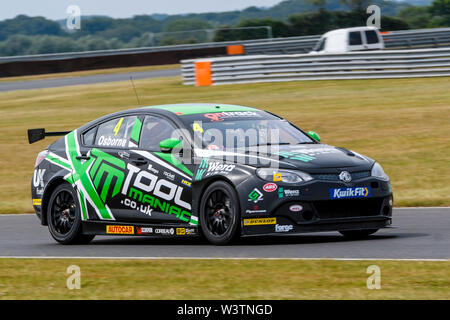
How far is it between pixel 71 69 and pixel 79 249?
37886mm

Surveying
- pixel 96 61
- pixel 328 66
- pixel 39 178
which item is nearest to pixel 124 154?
pixel 39 178

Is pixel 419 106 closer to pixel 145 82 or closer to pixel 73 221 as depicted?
pixel 73 221

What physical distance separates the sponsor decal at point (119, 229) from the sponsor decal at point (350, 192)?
7.50ft

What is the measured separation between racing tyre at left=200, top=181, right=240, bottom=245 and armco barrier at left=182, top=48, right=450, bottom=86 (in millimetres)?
18357

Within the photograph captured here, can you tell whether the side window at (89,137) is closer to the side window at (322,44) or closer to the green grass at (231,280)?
the green grass at (231,280)

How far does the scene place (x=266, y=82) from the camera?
30.0 m

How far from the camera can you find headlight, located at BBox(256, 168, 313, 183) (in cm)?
849

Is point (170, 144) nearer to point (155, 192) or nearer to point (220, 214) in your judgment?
point (155, 192)

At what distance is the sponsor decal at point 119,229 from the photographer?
31.6 feet

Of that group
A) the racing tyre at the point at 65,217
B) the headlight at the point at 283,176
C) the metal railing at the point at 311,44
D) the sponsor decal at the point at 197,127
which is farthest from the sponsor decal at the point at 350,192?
the metal railing at the point at 311,44

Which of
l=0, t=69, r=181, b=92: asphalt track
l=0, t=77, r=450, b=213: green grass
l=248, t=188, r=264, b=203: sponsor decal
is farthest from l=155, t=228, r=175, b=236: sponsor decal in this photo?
l=0, t=69, r=181, b=92: asphalt track

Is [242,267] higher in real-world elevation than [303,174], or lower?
lower

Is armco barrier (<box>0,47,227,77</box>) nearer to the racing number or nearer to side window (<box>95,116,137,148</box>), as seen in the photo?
side window (<box>95,116,137,148</box>)

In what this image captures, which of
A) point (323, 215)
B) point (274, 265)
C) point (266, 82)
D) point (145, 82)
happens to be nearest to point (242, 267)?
point (274, 265)
